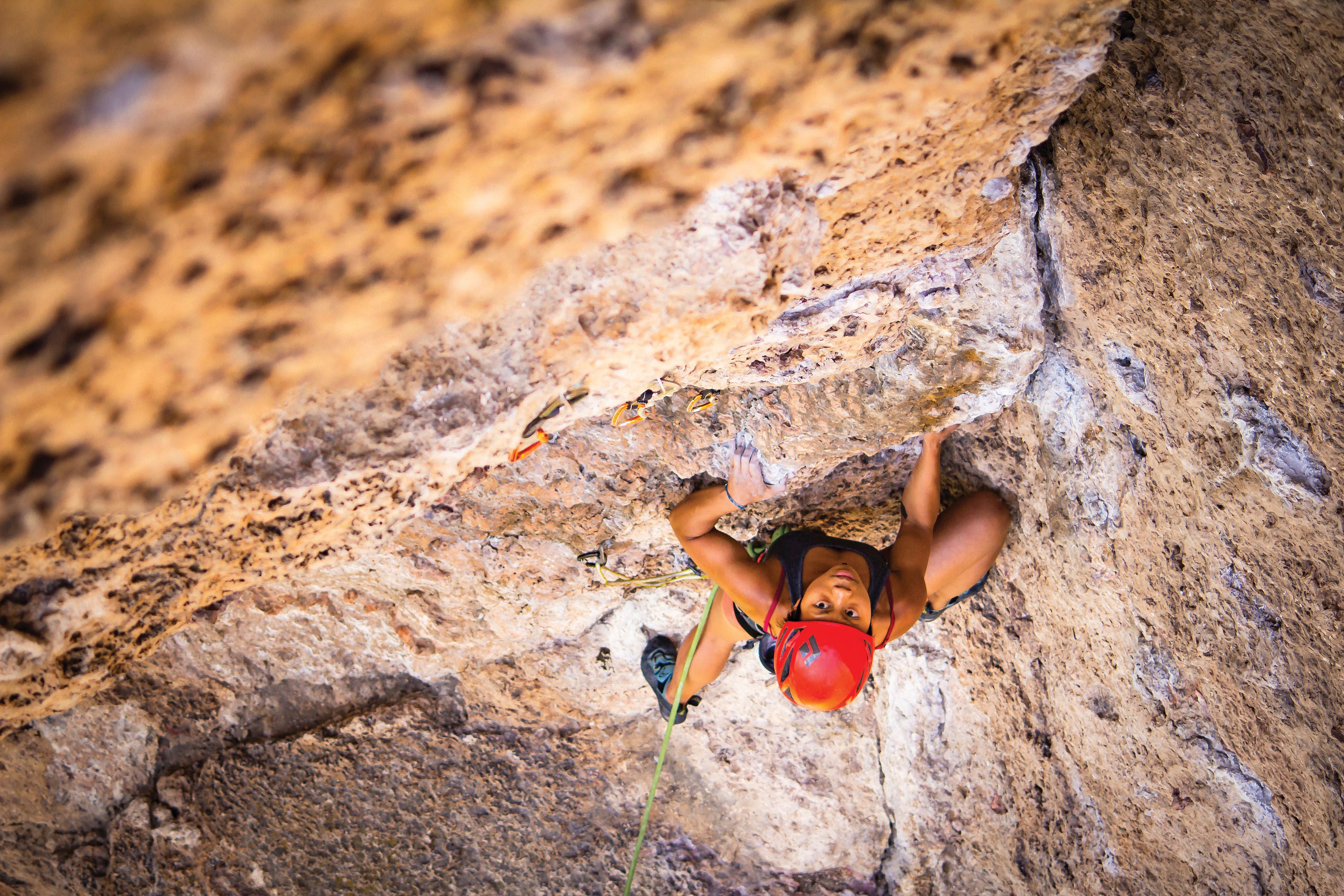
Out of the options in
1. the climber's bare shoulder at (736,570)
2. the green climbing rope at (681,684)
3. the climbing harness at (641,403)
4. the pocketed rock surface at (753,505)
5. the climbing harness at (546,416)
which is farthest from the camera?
the green climbing rope at (681,684)

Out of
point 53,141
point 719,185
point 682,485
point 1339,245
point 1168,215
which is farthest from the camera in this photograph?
point 682,485

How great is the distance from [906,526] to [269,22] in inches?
85.5

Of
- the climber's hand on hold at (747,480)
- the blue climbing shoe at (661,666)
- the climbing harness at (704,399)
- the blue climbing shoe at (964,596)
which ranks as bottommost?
the blue climbing shoe at (661,666)

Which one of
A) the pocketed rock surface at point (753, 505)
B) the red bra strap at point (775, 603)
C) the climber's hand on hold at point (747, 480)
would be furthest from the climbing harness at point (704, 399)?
the red bra strap at point (775, 603)

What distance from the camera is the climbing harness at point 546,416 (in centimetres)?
141

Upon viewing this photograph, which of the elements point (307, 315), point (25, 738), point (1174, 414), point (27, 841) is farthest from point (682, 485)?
point (27, 841)

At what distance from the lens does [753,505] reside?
2.38 m

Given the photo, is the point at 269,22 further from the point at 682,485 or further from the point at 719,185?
the point at 682,485

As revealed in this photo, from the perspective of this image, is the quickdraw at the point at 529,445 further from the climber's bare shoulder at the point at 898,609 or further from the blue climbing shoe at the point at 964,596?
the blue climbing shoe at the point at 964,596

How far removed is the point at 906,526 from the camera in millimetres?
2379

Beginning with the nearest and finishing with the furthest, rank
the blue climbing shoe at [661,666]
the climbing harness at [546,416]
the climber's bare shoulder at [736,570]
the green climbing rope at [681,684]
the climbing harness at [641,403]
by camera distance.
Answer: the climbing harness at [546,416] < the climbing harness at [641,403] < the climber's bare shoulder at [736,570] < the green climbing rope at [681,684] < the blue climbing shoe at [661,666]

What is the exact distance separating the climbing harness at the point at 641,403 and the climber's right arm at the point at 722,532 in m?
0.38

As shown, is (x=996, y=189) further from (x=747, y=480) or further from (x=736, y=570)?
(x=736, y=570)

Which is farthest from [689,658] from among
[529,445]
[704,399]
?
[529,445]
